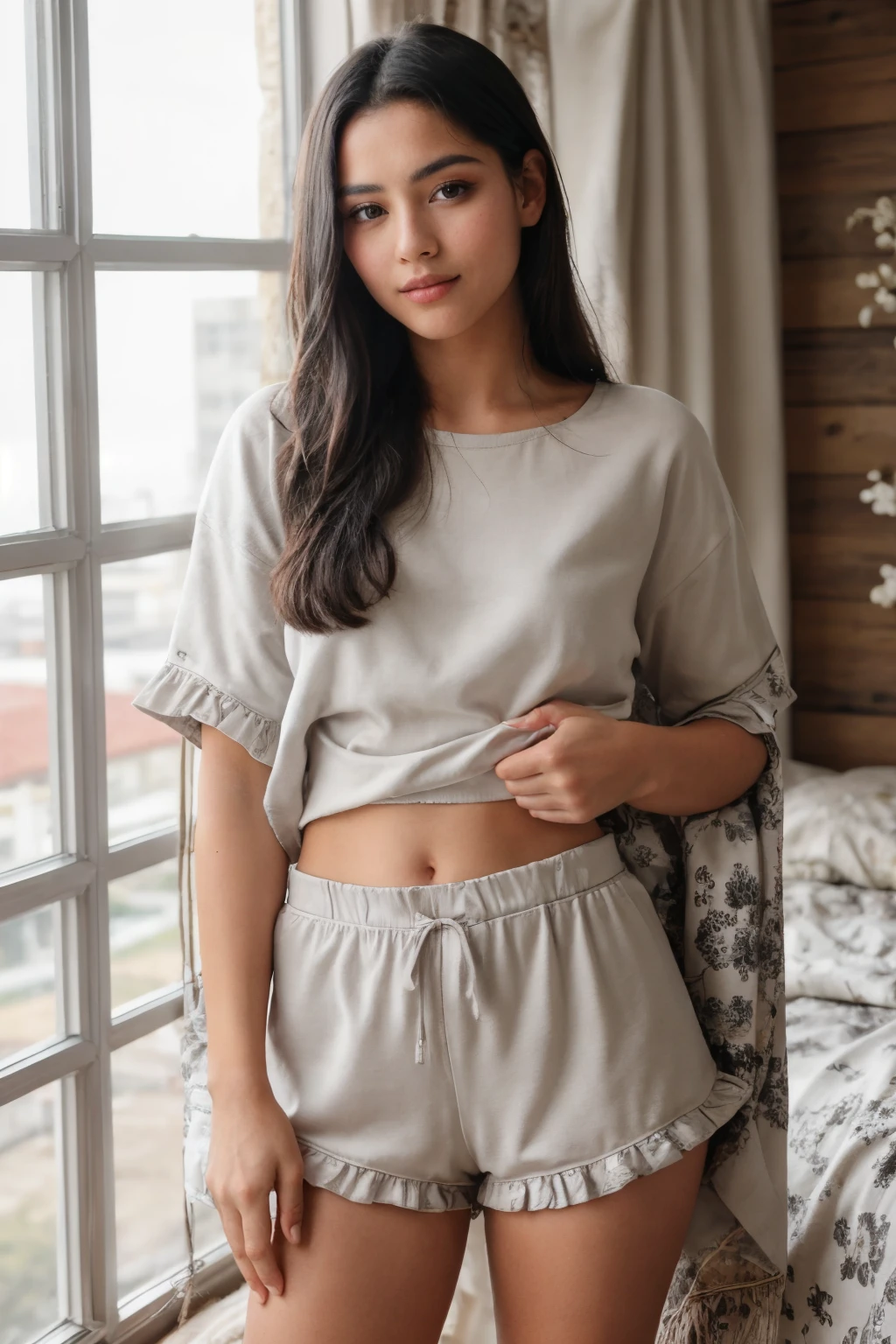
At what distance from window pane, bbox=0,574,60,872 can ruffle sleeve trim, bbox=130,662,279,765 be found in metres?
0.49

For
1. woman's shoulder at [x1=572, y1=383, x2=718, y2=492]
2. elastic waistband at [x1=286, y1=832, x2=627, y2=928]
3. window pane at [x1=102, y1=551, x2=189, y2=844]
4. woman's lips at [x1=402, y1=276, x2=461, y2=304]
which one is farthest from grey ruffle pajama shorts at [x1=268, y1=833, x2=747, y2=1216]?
window pane at [x1=102, y1=551, x2=189, y2=844]

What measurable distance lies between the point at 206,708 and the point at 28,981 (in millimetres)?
693

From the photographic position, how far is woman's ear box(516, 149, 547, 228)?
1.25 meters

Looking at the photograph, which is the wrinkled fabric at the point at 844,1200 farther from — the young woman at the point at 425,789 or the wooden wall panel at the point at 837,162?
the wooden wall panel at the point at 837,162

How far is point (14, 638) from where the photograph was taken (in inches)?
64.2

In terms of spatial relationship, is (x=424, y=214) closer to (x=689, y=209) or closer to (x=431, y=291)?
(x=431, y=291)

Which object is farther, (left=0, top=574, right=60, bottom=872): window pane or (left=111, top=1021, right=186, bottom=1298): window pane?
(left=111, top=1021, right=186, bottom=1298): window pane

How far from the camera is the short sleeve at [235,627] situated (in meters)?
1.19

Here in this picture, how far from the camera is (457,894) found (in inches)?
44.6

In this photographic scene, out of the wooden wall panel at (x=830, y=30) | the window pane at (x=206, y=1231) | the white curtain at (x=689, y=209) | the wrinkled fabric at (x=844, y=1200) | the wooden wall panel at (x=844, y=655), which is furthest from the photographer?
the wooden wall panel at (x=844, y=655)

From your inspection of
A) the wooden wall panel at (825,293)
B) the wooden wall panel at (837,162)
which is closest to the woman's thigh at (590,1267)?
the wooden wall panel at (825,293)

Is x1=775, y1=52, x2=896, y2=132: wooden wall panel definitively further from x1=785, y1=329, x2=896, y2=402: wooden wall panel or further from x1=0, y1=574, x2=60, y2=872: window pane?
x1=0, y1=574, x2=60, y2=872: window pane

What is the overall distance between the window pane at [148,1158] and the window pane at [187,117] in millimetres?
1130

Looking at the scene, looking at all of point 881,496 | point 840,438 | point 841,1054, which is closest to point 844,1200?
point 841,1054
